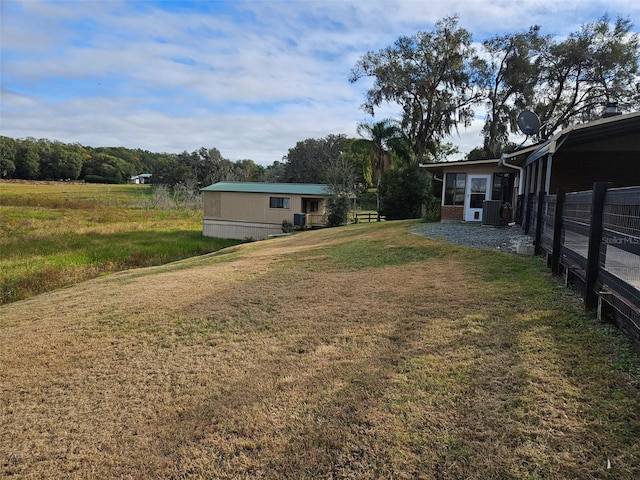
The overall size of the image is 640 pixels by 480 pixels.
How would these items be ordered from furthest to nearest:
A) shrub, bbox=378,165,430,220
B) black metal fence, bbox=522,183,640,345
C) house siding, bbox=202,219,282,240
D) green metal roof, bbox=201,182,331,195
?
1. house siding, bbox=202,219,282,240
2. green metal roof, bbox=201,182,331,195
3. shrub, bbox=378,165,430,220
4. black metal fence, bbox=522,183,640,345

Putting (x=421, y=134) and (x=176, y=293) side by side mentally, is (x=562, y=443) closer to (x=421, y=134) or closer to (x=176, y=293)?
(x=176, y=293)

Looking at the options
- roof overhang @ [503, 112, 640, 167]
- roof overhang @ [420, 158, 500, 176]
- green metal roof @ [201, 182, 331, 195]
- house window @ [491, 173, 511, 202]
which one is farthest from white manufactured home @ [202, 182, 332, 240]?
roof overhang @ [503, 112, 640, 167]

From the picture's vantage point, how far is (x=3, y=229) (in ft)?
83.3

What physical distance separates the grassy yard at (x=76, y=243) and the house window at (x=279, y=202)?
4085 mm

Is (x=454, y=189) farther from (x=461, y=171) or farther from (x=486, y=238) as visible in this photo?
(x=486, y=238)

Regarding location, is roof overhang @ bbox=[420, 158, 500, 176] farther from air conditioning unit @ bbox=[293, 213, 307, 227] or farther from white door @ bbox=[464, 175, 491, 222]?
air conditioning unit @ bbox=[293, 213, 307, 227]

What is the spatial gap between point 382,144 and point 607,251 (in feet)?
86.8

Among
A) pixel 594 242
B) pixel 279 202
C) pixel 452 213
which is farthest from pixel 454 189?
pixel 279 202

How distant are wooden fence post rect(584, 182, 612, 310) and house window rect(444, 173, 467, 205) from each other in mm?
11973

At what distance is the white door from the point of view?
15.1m

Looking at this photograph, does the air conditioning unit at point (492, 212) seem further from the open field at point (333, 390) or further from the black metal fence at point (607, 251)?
the black metal fence at point (607, 251)

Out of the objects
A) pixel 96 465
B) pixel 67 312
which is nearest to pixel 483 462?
pixel 96 465

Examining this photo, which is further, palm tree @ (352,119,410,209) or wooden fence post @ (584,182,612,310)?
palm tree @ (352,119,410,209)

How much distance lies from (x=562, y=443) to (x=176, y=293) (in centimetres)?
576
